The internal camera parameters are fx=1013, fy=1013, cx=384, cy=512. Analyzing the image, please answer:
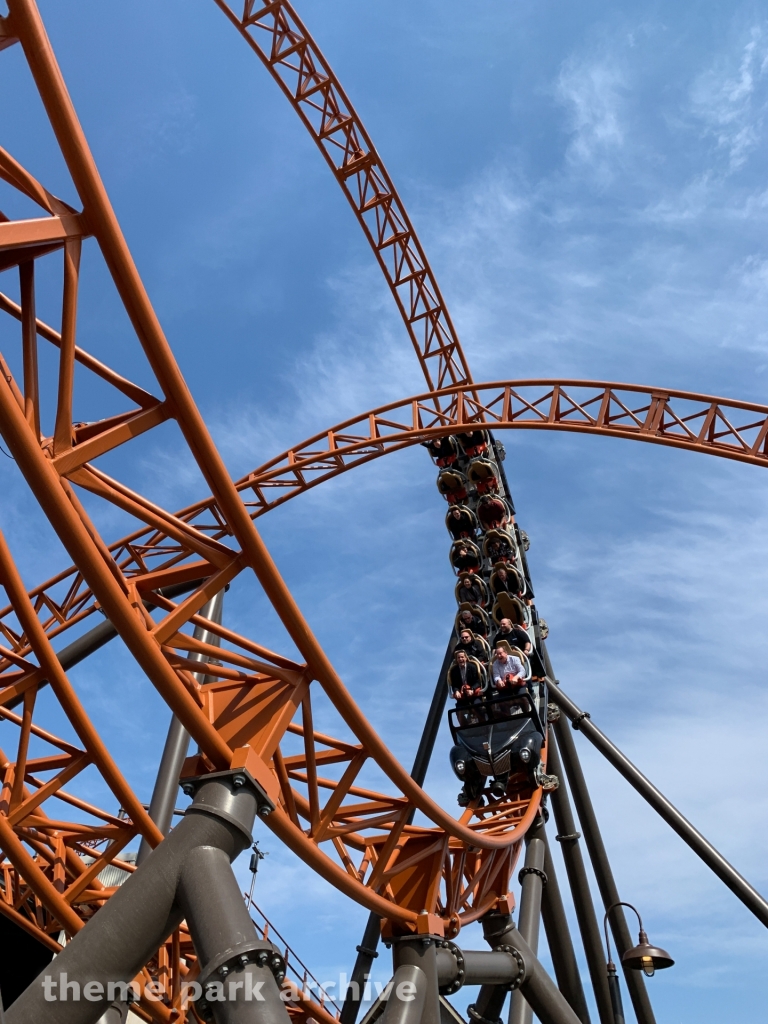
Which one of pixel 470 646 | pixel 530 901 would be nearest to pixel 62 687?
pixel 530 901

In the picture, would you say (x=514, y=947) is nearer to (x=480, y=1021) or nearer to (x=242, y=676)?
(x=480, y=1021)

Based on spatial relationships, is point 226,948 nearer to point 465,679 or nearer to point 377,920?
point 377,920

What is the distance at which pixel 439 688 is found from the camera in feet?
44.5

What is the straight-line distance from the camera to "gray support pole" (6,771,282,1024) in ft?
13.8

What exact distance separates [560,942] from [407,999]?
506cm

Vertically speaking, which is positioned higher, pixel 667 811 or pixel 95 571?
pixel 667 811

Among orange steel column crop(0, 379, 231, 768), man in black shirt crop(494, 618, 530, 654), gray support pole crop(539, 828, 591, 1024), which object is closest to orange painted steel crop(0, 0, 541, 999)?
orange steel column crop(0, 379, 231, 768)

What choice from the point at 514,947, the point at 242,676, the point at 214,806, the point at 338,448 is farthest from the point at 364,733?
the point at 338,448

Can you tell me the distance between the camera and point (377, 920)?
11250 mm

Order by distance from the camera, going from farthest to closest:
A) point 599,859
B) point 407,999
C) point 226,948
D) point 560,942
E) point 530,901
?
point 599,859 < point 560,942 < point 530,901 < point 407,999 < point 226,948

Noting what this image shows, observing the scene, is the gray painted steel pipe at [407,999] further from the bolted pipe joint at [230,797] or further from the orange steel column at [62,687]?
the bolted pipe joint at [230,797]

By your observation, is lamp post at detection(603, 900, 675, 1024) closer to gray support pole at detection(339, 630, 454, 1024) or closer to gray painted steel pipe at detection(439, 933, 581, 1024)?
gray painted steel pipe at detection(439, 933, 581, 1024)

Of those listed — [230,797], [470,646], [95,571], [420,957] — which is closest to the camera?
[95,571]

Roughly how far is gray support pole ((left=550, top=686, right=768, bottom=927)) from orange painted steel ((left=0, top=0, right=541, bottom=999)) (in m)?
3.74
